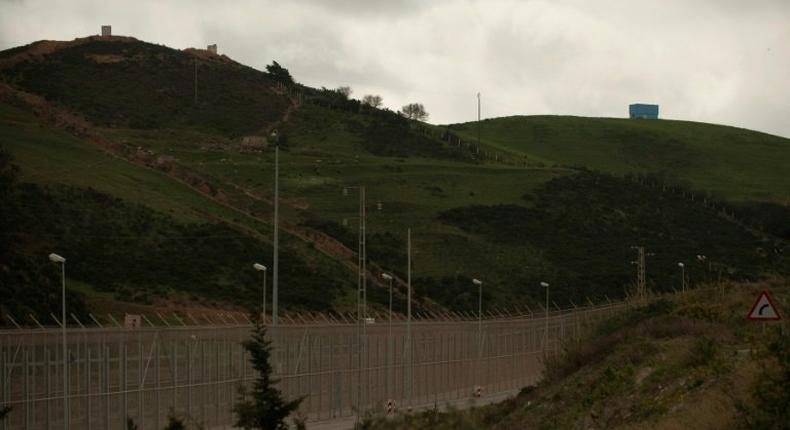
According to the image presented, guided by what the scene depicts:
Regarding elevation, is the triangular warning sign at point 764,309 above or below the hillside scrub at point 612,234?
above

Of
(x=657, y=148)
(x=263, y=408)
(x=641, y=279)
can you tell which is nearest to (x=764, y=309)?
(x=263, y=408)

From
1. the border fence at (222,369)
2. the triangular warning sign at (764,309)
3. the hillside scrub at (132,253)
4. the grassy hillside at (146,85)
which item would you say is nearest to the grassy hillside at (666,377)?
the triangular warning sign at (764,309)

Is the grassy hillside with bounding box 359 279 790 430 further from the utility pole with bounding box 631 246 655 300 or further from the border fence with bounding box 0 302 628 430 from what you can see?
the utility pole with bounding box 631 246 655 300

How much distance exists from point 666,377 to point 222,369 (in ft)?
50.5

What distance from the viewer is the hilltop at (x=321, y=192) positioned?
261ft

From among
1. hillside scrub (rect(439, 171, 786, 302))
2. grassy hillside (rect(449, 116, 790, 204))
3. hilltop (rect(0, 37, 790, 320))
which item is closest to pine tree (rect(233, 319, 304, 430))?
hilltop (rect(0, 37, 790, 320))

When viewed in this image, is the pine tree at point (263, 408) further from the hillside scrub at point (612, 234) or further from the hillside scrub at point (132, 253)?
the hillside scrub at point (612, 234)

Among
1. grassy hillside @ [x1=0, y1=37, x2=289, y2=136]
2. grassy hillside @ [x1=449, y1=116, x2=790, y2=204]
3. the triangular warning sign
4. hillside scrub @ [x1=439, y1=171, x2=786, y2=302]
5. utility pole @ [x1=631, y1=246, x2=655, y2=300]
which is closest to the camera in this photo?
the triangular warning sign

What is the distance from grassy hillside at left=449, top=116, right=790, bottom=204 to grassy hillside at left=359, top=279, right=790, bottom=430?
9804 cm

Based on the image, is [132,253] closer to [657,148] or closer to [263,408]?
[263,408]

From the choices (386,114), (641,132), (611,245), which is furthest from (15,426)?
(641,132)

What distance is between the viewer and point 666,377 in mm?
29344

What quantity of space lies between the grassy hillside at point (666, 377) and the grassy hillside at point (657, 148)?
98039 mm

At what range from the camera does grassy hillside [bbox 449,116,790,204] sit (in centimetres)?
15262
